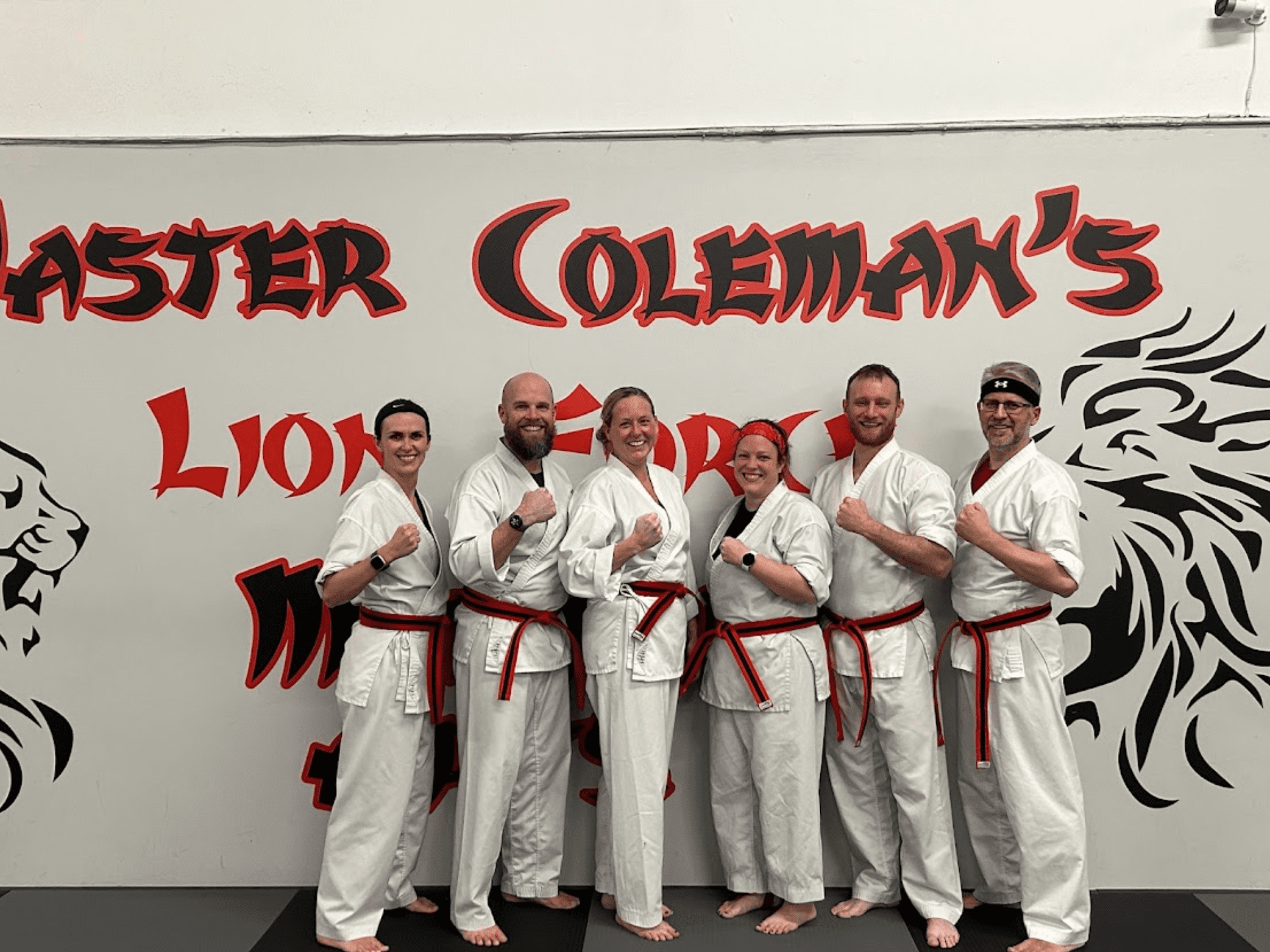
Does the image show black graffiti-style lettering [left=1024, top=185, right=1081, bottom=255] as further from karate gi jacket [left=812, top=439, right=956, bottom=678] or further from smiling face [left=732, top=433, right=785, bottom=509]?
smiling face [left=732, top=433, right=785, bottom=509]

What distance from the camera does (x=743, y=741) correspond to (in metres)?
2.78

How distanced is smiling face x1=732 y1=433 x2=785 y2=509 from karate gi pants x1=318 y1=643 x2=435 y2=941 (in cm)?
107

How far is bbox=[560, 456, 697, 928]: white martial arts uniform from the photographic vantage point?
2.61 metres

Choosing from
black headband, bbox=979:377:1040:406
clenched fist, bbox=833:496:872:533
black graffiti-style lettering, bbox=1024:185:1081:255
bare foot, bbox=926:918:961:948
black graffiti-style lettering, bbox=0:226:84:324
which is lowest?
bare foot, bbox=926:918:961:948

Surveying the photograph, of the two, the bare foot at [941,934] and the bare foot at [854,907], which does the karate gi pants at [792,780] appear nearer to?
the bare foot at [854,907]

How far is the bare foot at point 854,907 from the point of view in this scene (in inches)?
108

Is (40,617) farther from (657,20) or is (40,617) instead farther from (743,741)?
(657,20)

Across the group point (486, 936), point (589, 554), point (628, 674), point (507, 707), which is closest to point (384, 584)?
point (507, 707)

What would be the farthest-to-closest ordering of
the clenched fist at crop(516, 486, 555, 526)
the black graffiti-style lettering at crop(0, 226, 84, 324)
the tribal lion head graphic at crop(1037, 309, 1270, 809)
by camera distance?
the black graffiti-style lettering at crop(0, 226, 84, 324) < the tribal lion head graphic at crop(1037, 309, 1270, 809) < the clenched fist at crop(516, 486, 555, 526)

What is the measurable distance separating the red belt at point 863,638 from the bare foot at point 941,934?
498mm

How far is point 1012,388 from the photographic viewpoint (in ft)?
8.73

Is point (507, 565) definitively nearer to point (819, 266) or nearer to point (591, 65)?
point (819, 266)

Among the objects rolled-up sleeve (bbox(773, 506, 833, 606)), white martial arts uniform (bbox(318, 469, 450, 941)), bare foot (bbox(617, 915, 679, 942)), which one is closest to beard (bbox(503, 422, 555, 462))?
white martial arts uniform (bbox(318, 469, 450, 941))

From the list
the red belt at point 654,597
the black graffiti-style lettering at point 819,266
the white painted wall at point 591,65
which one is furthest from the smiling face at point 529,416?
the white painted wall at point 591,65
